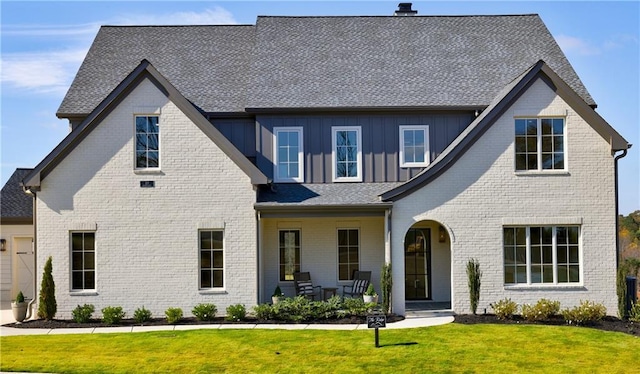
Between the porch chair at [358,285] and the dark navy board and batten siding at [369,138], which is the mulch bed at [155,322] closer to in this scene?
the porch chair at [358,285]

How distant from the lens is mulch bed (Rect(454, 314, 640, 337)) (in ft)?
55.9

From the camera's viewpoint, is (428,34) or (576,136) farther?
(428,34)

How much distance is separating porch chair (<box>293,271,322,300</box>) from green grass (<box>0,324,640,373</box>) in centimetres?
366

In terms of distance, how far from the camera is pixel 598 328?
56.1 ft

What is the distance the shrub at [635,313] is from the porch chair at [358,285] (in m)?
7.29

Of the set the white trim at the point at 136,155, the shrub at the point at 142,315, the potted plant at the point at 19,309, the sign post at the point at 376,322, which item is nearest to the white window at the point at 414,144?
the white trim at the point at 136,155

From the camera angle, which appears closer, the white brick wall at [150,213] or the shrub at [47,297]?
the shrub at [47,297]

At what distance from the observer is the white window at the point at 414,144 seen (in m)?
21.2

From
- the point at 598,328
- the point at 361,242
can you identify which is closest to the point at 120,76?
the point at 361,242

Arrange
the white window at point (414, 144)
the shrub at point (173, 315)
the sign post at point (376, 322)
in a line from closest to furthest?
1. the sign post at point (376, 322)
2. the shrub at point (173, 315)
3. the white window at point (414, 144)

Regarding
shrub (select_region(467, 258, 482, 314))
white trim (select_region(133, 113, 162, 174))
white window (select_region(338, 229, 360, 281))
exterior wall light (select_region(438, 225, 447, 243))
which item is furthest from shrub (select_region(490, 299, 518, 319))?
white trim (select_region(133, 113, 162, 174))

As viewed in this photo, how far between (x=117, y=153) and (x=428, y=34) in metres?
12.2

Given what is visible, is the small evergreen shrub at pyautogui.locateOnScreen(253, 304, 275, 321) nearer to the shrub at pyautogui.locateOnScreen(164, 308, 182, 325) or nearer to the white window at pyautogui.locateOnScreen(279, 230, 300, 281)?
the shrub at pyautogui.locateOnScreen(164, 308, 182, 325)

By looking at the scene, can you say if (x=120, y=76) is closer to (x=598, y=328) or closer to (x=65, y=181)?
(x=65, y=181)
